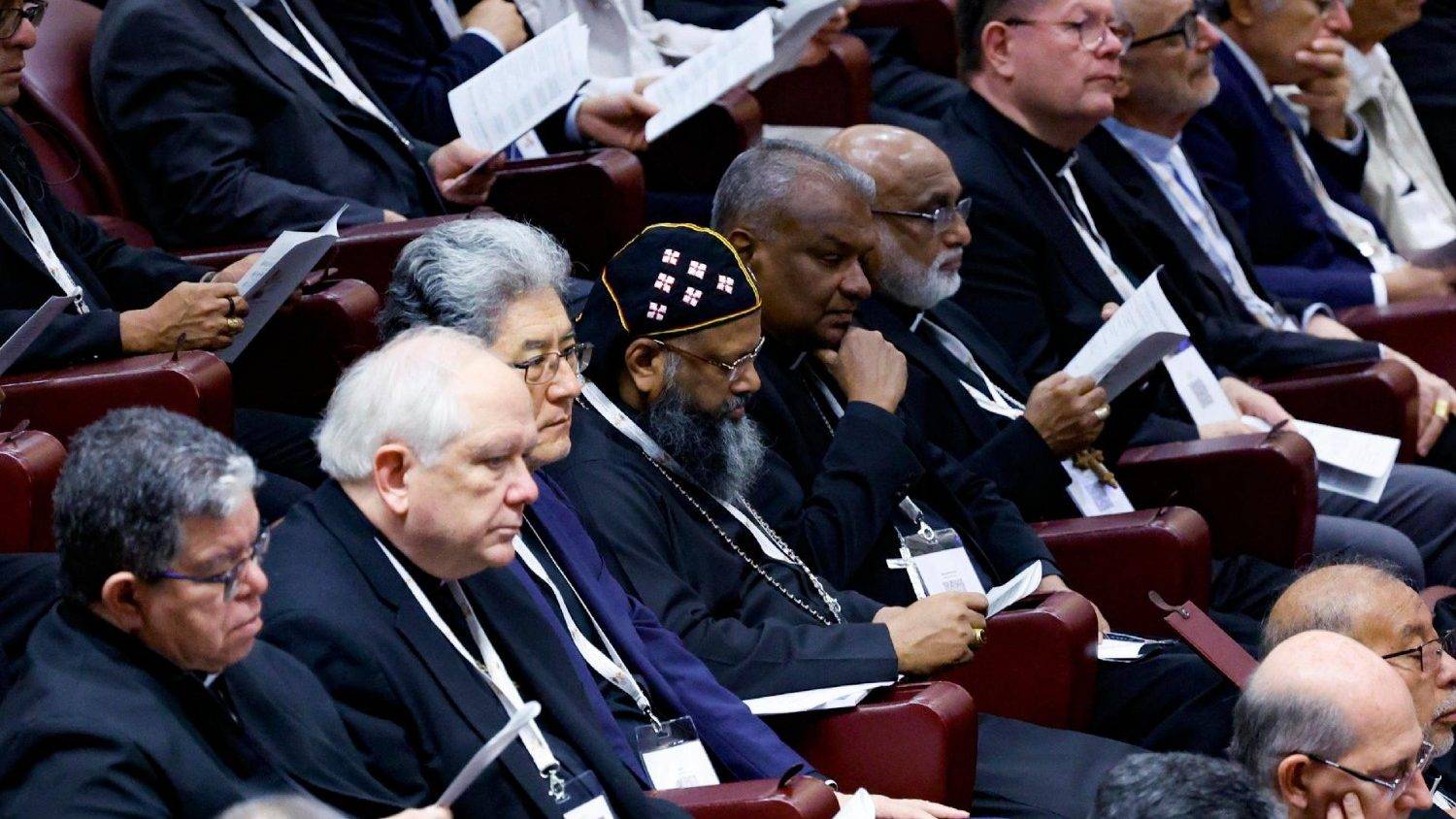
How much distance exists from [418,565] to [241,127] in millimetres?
1510

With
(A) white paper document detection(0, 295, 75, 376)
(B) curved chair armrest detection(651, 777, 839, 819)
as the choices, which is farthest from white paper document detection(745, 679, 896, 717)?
(A) white paper document detection(0, 295, 75, 376)

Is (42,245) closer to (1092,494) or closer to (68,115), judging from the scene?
(68,115)

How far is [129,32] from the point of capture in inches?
135

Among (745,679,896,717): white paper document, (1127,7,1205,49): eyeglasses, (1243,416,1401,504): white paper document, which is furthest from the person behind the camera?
(1127,7,1205,49): eyeglasses

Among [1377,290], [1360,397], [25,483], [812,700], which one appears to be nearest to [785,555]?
[812,700]

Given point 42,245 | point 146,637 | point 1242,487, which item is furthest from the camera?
point 1242,487

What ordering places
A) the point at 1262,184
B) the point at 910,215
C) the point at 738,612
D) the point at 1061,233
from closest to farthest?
the point at 738,612, the point at 910,215, the point at 1061,233, the point at 1262,184

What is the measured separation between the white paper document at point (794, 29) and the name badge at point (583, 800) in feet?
6.39

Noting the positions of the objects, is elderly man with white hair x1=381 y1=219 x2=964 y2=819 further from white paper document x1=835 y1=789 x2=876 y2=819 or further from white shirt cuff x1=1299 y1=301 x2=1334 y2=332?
white shirt cuff x1=1299 y1=301 x2=1334 y2=332

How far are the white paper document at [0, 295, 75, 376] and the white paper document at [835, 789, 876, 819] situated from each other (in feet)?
3.76

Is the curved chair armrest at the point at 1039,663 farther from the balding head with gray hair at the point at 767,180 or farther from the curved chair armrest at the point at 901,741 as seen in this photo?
the balding head with gray hair at the point at 767,180

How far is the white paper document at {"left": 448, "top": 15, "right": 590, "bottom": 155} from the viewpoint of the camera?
3.37m

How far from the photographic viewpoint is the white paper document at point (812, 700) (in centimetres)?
264

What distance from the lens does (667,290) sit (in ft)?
9.25
